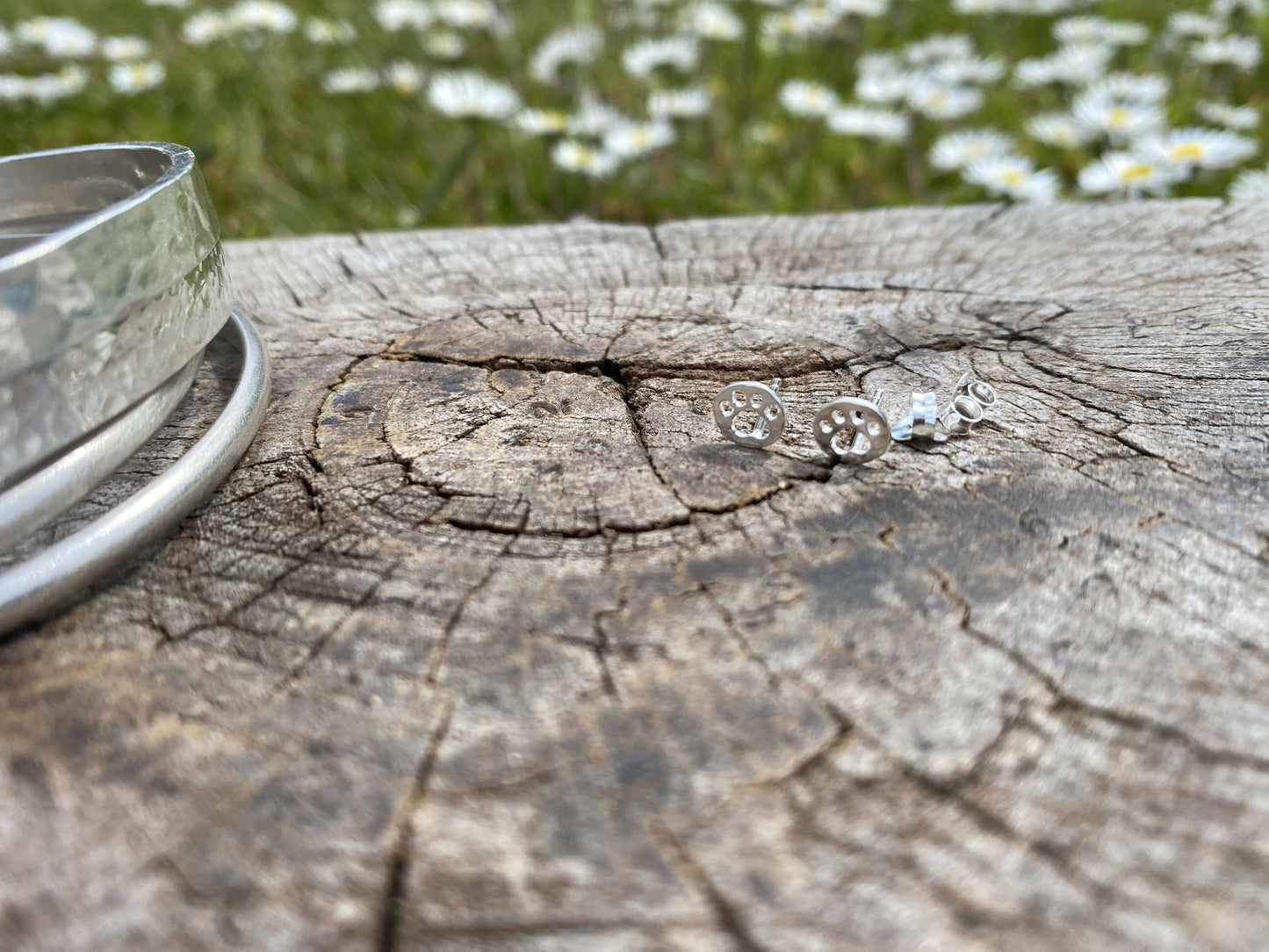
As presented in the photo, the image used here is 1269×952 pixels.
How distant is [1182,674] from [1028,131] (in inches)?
90.7

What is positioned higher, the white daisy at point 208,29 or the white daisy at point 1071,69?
the white daisy at point 208,29

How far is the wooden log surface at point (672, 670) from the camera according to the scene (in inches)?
25.0

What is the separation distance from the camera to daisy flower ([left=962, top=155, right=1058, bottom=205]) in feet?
6.98

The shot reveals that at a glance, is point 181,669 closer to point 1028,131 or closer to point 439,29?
point 1028,131

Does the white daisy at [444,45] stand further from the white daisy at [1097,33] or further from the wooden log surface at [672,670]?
the wooden log surface at [672,670]

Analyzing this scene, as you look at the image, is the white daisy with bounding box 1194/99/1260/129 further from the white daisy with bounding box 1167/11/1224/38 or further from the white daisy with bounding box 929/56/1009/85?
the white daisy with bounding box 929/56/1009/85

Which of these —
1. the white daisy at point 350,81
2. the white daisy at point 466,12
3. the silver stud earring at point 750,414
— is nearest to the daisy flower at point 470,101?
the white daisy at point 350,81

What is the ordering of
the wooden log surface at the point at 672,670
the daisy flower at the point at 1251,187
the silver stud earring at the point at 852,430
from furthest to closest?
the daisy flower at the point at 1251,187 < the silver stud earring at the point at 852,430 < the wooden log surface at the point at 672,670

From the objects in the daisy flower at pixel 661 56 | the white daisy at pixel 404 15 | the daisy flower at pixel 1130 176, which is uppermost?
the white daisy at pixel 404 15

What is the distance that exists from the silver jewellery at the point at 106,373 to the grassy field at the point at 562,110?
1302 millimetres

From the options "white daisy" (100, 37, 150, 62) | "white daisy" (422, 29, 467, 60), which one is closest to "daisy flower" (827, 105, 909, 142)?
"white daisy" (422, 29, 467, 60)

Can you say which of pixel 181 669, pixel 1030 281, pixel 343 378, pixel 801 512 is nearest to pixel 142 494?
pixel 181 669

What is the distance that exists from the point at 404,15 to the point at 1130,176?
1.97 meters

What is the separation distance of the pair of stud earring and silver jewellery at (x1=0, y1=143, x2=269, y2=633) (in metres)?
0.51
